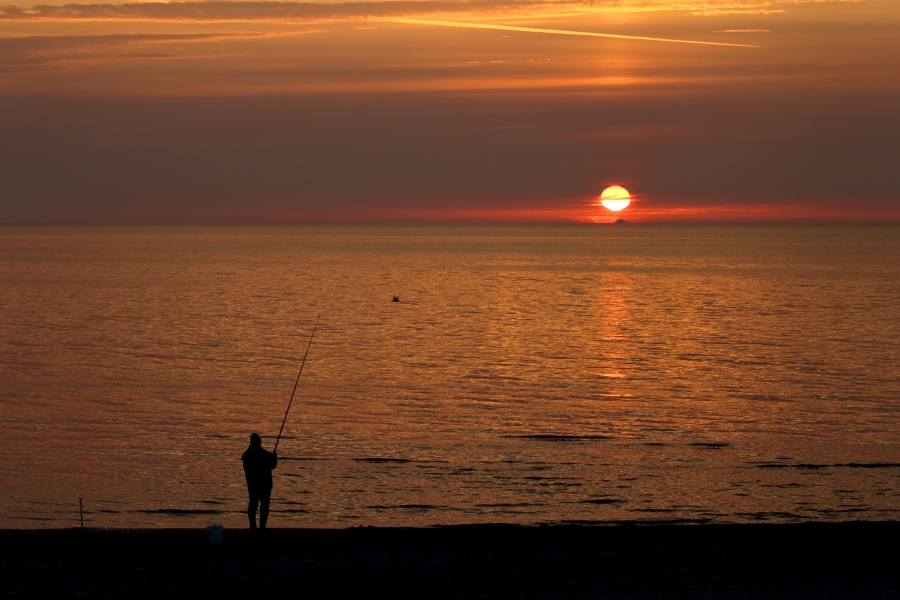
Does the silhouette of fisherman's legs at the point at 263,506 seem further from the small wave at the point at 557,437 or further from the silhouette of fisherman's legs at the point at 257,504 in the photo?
the small wave at the point at 557,437

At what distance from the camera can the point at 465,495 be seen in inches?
789

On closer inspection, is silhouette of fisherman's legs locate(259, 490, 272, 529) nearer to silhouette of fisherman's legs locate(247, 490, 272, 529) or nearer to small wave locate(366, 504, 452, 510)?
silhouette of fisherman's legs locate(247, 490, 272, 529)

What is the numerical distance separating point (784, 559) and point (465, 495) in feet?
27.9

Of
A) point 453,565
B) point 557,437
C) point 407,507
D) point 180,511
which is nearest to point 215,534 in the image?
point 453,565

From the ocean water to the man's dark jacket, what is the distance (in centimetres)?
357

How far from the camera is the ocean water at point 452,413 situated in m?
19.8

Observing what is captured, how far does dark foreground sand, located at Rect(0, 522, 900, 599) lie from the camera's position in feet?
36.5

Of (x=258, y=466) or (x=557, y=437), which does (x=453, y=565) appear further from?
(x=557, y=437)

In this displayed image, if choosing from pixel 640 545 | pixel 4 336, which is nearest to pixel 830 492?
pixel 640 545

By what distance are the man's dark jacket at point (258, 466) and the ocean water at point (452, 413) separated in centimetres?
357

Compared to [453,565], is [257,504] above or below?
above

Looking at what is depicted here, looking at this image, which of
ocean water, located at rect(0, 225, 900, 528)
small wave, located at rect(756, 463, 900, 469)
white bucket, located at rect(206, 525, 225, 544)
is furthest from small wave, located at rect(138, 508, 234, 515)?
small wave, located at rect(756, 463, 900, 469)

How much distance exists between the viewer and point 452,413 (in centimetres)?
2930

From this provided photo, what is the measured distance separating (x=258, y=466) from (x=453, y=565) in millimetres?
3534
